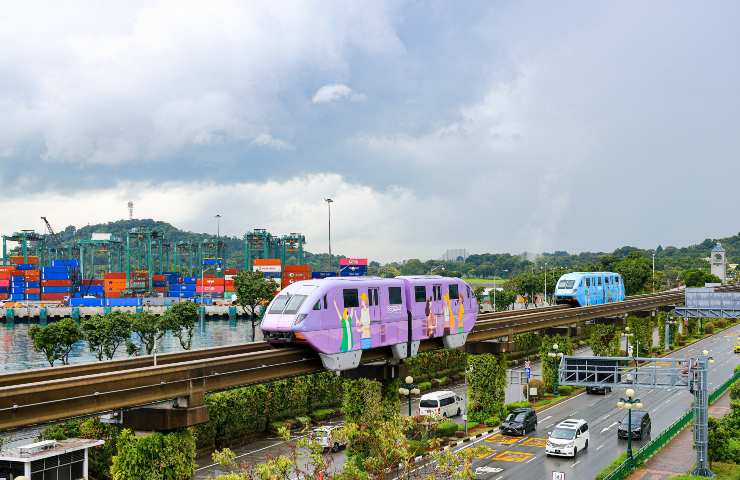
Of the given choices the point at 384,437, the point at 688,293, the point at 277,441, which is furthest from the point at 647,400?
the point at 384,437

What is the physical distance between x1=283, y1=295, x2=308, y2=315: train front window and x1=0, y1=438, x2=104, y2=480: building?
11.1 metres

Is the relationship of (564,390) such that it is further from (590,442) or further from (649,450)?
(649,450)

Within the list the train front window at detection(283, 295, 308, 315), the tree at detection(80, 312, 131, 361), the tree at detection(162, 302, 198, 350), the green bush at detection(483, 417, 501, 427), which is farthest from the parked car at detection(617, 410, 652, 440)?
the tree at detection(162, 302, 198, 350)

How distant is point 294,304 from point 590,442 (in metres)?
25.3

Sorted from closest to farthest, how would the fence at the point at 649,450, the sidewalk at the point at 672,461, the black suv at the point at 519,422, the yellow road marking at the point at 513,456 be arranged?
the fence at the point at 649,450
the sidewalk at the point at 672,461
the yellow road marking at the point at 513,456
the black suv at the point at 519,422

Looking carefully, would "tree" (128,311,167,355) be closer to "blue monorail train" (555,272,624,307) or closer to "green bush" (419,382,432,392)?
"green bush" (419,382,432,392)

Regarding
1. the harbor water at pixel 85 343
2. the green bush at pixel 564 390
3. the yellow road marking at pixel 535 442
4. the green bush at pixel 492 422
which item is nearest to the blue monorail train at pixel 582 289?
the green bush at pixel 564 390

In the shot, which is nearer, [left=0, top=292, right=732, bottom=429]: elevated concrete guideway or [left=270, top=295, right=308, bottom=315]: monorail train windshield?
[left=0, top=292, right=732, bottom=429]: elevated concrete guideway

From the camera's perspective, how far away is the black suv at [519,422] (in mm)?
48062

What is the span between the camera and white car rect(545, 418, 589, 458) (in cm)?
4250

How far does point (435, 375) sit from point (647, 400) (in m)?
19.7

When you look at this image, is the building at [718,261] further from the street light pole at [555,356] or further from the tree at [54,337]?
the tree at [54,337]

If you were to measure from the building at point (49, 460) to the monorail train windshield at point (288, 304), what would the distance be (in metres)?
10.6

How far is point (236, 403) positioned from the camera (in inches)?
1818
